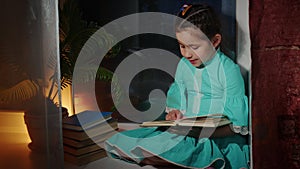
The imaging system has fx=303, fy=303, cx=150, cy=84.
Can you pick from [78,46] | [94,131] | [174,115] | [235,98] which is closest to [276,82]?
[235,98]

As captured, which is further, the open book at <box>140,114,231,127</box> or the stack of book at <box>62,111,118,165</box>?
the stack of book at <box>62,111,118,165</box>

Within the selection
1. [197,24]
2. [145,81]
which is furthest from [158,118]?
[197,24]

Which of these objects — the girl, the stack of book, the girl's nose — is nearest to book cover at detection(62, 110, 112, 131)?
the stack of book

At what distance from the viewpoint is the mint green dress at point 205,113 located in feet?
3.84

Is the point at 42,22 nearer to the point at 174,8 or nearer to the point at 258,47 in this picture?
the point at 174,8

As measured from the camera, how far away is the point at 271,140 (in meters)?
0.81

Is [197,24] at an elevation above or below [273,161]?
above

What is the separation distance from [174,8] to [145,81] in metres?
0.32

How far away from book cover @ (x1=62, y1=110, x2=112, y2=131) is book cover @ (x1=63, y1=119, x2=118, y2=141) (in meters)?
0.02

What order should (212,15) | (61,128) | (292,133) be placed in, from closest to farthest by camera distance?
(292,133), (212,15), (61,128)

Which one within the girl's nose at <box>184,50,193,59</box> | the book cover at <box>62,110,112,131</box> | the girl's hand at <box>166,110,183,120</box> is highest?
the girl's nose at <box>184,50,193,59</box>

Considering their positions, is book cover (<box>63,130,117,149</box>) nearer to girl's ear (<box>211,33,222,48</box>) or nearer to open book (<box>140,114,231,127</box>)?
open book (<box>140,114,231,127</box>)

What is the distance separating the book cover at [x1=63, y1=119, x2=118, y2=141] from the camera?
1.34m

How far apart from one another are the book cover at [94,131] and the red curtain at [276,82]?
0.67 metres
